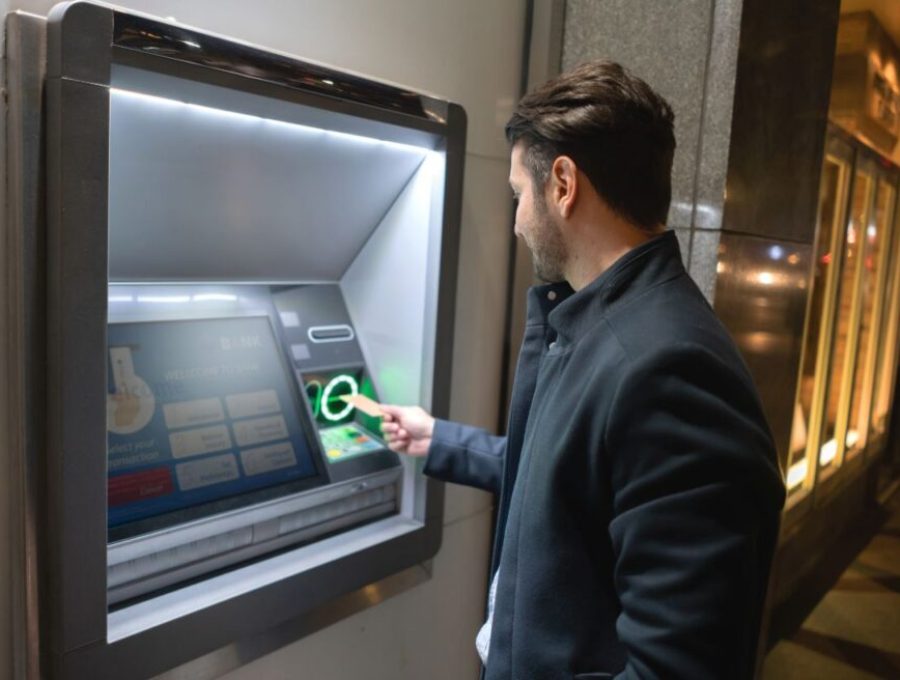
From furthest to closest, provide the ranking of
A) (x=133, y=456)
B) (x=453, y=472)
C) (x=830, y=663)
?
(x=830, y=663) < (x=453, y=472) < (x=133, y=456)

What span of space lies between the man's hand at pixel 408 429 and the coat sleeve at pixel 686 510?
36.7 inches

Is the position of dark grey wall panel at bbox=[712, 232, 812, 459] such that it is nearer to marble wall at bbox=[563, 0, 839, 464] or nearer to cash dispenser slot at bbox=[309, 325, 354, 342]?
marble wall at bbox=[563, 0, 839, 464]

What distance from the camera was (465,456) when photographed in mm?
1879

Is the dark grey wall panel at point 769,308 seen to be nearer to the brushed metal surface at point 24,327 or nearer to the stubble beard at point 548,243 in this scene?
the stubble beard at point 548,243

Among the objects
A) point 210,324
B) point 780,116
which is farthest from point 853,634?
point 210,324

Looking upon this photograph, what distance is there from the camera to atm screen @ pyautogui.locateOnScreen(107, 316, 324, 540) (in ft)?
5.24

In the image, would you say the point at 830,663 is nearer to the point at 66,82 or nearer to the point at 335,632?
the point at 335,632

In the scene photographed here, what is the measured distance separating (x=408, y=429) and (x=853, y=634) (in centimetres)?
331

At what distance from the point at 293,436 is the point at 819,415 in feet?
14.0

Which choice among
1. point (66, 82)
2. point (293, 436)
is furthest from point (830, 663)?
point (66, 82)

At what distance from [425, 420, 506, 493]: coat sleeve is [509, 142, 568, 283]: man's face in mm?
605

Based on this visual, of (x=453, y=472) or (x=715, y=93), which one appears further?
(x=715, y=93)

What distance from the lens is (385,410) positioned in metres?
2.01

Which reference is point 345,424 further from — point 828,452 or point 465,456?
point 828,452
